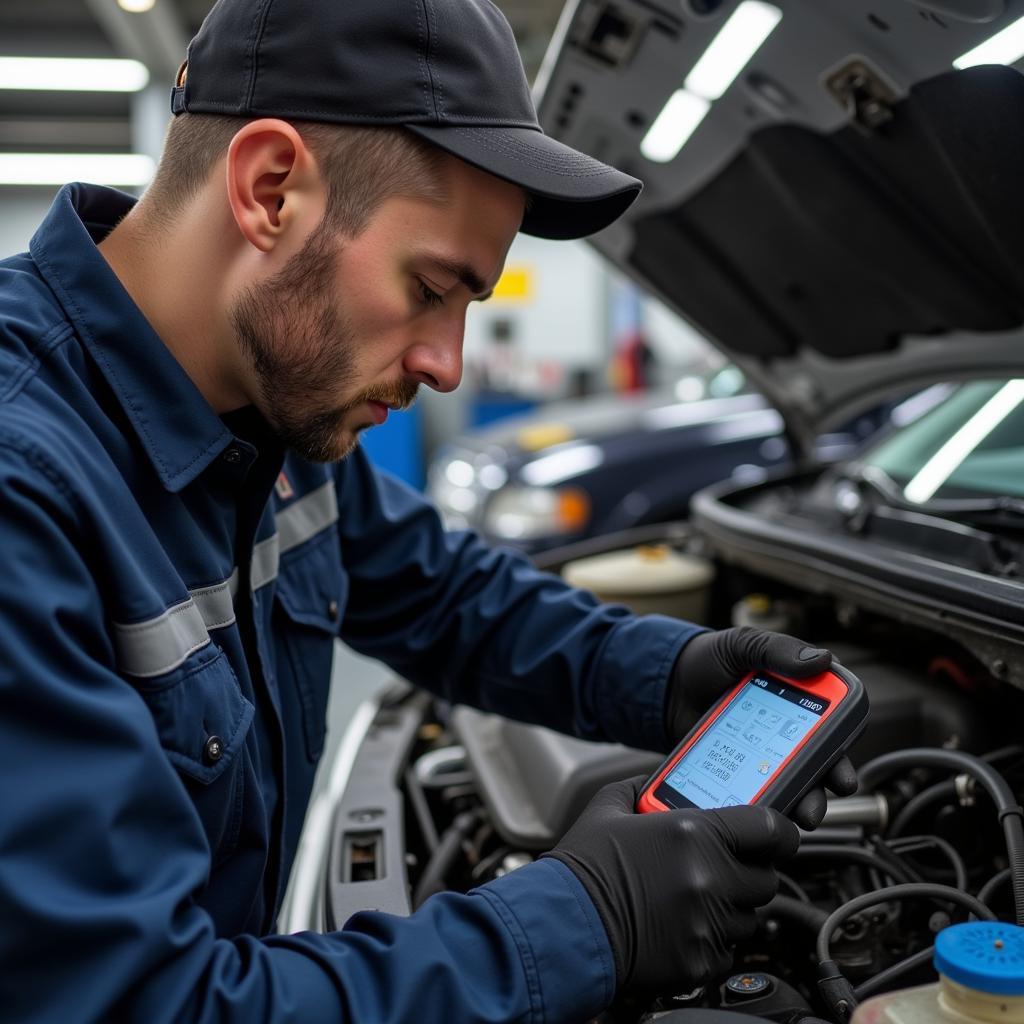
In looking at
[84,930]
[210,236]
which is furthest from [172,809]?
[210,236]

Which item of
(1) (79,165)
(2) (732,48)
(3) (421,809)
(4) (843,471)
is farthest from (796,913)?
(1) (79,165)

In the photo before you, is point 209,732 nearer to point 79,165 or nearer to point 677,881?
point 677,881

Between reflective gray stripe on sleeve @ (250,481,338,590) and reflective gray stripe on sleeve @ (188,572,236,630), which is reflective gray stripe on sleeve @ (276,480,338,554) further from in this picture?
reflective gray stripe on sleeve @ (188,572,236,630)

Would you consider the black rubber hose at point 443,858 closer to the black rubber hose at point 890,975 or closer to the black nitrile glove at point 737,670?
the black nitrile glove at point 737,670

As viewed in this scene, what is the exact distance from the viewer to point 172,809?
0.73 m

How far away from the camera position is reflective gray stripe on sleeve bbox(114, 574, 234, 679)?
818 mm

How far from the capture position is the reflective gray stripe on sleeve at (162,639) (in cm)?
82

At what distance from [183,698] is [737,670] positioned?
59 centimetres

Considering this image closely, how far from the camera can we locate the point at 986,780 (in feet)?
3.34

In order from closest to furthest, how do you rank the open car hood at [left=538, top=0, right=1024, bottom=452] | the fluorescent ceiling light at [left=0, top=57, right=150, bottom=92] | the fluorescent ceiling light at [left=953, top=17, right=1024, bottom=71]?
1. the fluorescent ceiling light at [left=953, top=17, right=1024, bottom=71]
2. the open car hood at [left=538, top=0, right=1024, bottom=452]
3. the fluorescent ceiling light at [left=0, top=57, right=150, bottom=92]

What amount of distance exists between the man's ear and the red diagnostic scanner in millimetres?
659

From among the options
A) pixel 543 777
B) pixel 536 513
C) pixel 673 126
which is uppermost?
pixel 673 126

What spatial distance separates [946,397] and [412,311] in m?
1.29

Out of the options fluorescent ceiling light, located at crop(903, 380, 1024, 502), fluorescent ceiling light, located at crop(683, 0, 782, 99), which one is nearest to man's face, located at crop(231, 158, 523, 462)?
fluorescent ceiling light, located at crop(683, 0, 782, 99)
